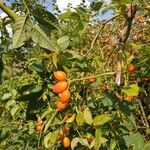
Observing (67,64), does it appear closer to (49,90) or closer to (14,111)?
(49,90)

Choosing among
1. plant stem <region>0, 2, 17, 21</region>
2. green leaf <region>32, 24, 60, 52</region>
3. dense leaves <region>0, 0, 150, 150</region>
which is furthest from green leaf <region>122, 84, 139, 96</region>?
plant stem <region>0, 2, 17, 21</region>

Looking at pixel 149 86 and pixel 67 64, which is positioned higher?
pixel 67 64

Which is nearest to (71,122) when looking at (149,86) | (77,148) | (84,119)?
(84,119)

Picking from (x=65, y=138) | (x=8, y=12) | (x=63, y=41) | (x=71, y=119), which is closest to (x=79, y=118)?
(x=71, y=119)

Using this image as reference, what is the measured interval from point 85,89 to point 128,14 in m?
0.30

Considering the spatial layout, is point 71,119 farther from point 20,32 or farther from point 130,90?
point 20,32

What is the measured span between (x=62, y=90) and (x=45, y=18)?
237mm

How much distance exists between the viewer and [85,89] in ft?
5.23

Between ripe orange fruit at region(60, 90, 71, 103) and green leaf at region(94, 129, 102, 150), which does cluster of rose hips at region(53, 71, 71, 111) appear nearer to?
ripe orange fruit at region(60, 90, 71, 103)

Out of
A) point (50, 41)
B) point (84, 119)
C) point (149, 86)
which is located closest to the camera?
point (50, 41)

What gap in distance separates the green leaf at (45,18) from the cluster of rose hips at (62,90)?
17 centimetres

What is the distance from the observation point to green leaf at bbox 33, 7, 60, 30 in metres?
1.41

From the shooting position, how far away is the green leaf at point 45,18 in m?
1.41

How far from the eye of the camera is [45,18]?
142cm
